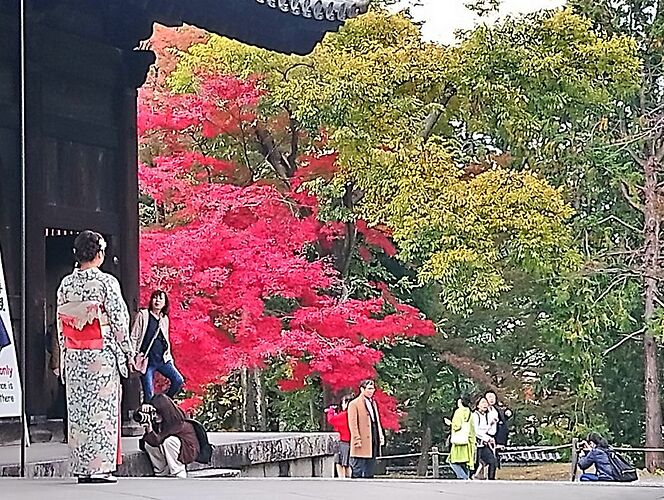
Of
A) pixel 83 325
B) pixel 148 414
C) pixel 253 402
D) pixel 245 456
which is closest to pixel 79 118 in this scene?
pixel 148 414

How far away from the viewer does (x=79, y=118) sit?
7.66 metres

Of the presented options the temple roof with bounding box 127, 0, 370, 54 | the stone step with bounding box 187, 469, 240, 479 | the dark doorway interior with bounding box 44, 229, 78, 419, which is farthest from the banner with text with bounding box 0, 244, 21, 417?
the temple roof with bounding box 127, 0, 370, 54

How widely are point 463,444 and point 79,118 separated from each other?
4616mm

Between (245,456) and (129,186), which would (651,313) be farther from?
(129,186)

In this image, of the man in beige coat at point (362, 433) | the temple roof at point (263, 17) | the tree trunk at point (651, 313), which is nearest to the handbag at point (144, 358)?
the temple roof at point (263, 17)

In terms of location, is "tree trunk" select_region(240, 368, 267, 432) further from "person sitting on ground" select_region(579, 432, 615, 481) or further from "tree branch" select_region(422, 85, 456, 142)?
"person sitting on ground" select_region(579, 432, 615, 481)

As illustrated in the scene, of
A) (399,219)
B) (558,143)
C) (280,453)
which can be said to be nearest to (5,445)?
(280,453)

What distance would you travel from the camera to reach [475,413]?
10547 mm

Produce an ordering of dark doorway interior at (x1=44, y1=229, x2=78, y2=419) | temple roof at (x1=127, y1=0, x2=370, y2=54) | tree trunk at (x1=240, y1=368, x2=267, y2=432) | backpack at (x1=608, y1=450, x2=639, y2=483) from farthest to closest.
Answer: tree trunk at (x1=240, y1=368, x2=267, y2=432) → backpack at (x1=608, y1=450, x2=639, y2=483) → dark doorway interior at (x1=44, y1=229, x2=78, y2=419) → temple roof at (x1=127, y1=0, x2=370, y2=54)

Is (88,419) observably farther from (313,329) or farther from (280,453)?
(313,329)

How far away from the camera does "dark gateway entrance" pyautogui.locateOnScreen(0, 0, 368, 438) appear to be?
7.11 m

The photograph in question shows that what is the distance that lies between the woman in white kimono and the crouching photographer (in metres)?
1.39

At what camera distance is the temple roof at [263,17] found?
706 centimetres

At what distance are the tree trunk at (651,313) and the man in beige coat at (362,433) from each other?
690 cm
